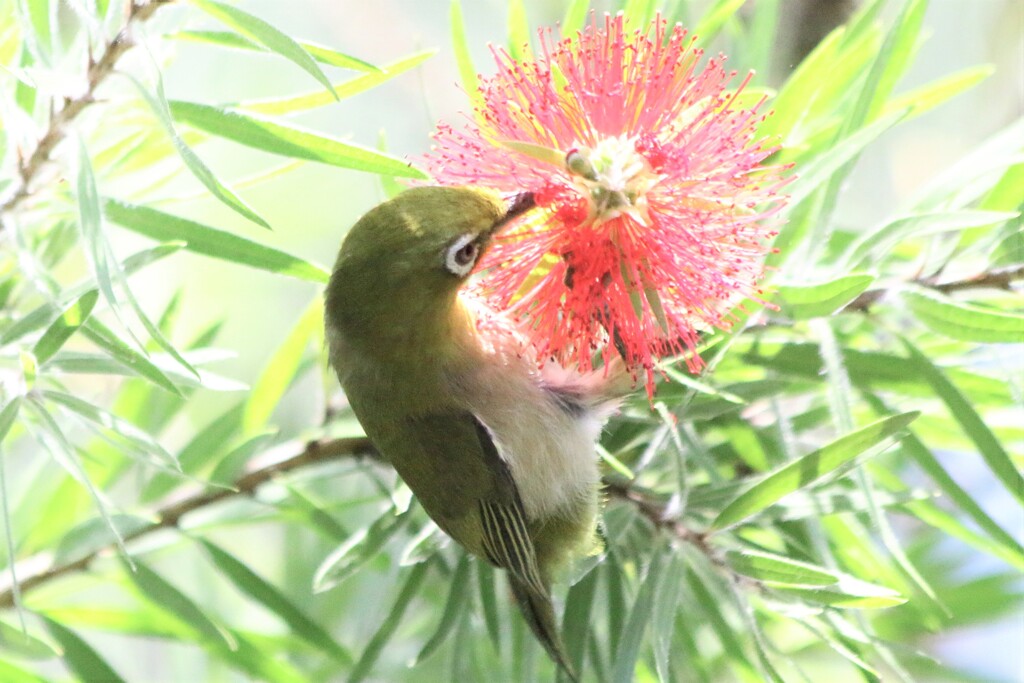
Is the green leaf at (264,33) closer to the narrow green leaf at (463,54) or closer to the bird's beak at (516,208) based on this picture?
the narrow green leaf at (463,54)

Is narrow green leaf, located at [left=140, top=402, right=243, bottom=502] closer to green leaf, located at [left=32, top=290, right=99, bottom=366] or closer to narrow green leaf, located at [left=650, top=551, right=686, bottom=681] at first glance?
green leaf, located at [left=32, top=290, right=99, bottom=366]

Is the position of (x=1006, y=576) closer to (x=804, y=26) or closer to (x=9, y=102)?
(x=804, y=26)

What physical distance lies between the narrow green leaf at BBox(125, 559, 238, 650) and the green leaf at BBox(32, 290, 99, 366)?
0.45 m

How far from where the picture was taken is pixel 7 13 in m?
1.41

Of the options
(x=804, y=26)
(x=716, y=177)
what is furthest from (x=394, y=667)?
(x=804, y=26)

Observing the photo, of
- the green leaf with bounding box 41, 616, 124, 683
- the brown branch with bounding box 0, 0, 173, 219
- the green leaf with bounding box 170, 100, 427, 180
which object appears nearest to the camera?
the brown branch with bounding box 0, 0, 173, 219

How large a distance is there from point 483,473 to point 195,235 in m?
0.60

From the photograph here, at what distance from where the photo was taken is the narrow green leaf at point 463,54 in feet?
4.74

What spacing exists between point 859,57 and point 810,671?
1284mm

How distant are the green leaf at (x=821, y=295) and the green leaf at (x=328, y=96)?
526 mm

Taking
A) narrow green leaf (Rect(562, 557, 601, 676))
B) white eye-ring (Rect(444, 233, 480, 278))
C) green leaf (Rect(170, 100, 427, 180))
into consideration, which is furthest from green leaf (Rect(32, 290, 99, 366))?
narrow green leaf (Rect(562, 557, 601, 676))

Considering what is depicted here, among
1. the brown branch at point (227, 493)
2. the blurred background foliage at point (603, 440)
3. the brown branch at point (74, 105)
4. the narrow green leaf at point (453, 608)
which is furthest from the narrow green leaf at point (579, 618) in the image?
the brown branch at point (74, 105)

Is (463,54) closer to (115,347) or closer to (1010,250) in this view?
(115,347)

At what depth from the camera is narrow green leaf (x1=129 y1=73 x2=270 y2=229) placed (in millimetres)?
1101
